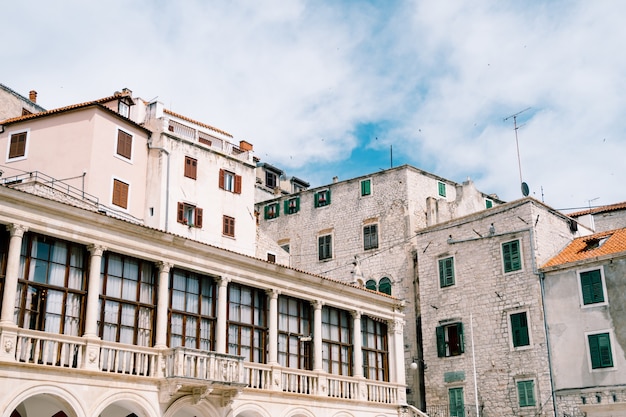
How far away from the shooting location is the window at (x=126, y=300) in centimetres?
2211

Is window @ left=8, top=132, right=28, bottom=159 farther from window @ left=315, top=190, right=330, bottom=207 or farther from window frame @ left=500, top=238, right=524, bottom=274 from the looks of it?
window frame @ left=500, top=238, right=524, bottom=274

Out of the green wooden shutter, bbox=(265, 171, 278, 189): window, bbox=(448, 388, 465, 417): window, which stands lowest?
bbox=(448, 388, 465, 417): window

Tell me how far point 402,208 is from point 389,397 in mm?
13849

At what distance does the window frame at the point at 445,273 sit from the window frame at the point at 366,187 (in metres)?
7.03

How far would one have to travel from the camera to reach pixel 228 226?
1389 inches

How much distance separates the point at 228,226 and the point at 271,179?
1897 cm

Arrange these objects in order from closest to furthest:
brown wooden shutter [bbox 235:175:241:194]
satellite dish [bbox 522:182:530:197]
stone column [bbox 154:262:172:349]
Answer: stone column [bbox 154:262:172:349] → brown wooden shutter [bbox 235:175:241:194] → satellite dish [bbox 522:182:530:197]

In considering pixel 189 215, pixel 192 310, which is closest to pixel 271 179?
pixel 189 215

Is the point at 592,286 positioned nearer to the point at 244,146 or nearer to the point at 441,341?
the point at 441,341

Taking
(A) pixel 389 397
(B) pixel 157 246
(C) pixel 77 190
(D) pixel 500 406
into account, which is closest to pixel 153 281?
(B) pixel 157 246

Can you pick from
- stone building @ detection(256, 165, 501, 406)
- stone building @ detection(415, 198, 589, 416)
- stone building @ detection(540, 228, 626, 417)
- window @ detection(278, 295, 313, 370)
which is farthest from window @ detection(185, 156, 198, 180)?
stone building @ detection(540, 228, 626, 417)

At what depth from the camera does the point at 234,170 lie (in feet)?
119

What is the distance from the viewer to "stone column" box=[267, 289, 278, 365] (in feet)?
86.9

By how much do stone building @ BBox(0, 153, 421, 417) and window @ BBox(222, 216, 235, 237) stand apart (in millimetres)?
7460
